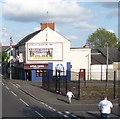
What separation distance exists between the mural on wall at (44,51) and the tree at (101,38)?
213 ft

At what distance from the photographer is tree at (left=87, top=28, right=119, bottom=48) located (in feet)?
466

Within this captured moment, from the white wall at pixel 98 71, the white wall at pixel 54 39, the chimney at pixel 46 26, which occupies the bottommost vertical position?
the white wall at pixel 98 71

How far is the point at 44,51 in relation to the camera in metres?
77.4

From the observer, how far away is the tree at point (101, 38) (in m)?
142

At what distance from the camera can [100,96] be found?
37031 mm

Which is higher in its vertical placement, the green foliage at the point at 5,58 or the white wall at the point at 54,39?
the white wall at the point at 54,39

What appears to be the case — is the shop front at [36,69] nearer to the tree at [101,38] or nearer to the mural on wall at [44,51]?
the mural on wall at [44,51]

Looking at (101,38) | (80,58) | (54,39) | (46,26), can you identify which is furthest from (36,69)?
(101,38)

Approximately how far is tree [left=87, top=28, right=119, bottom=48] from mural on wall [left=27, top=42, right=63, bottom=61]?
2561 inches

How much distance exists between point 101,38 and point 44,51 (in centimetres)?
6817

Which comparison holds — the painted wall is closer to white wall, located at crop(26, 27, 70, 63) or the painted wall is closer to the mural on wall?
white wall, located at crop(26, 27, 70, 63)

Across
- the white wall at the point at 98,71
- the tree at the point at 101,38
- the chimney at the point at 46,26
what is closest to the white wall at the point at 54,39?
the chimney at the point at 46,26

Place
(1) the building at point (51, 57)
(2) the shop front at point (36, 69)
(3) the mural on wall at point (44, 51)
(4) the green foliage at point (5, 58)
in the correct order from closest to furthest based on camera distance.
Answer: (2) the shop front at point (36, 69), (1) the building at point (51, 57), (3) the mural on wall at point (44, 51), (4) the green foliage at point (5, 58)

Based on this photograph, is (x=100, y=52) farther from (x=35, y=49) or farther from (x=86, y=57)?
(x=35, y=49)
